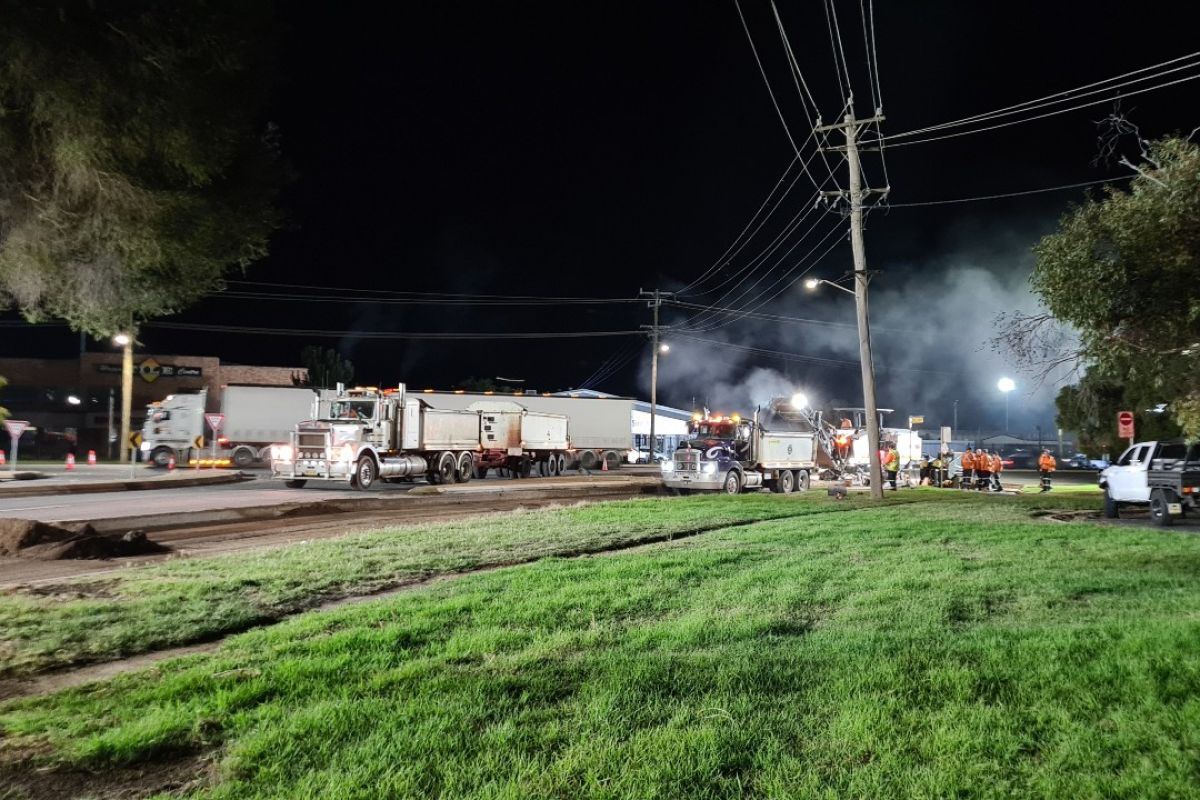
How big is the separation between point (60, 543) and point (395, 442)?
15914mm

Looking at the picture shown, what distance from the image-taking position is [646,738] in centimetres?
395

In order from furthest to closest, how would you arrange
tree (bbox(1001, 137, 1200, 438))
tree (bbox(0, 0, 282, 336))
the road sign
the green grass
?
the road sign < tree (bbox(1001, 137, 1200, 438)) < tree (bbox(0, 0, 282, 336)) < the green grass

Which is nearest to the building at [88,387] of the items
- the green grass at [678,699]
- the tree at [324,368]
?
the tree at [324,368]

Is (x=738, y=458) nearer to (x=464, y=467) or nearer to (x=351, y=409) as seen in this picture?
(x=464, y=467)

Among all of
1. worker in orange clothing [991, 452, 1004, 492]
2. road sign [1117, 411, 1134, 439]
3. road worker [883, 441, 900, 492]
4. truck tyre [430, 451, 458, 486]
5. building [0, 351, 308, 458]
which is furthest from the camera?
building [0, 351, 308, 458]

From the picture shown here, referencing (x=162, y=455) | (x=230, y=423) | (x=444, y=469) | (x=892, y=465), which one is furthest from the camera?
(x=230, y=423)

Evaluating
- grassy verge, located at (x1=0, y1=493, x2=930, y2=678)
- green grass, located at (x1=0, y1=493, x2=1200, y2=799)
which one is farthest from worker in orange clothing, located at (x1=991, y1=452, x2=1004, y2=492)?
green grass, located at (x1=0, y1=493, x2=1200, y2=799)

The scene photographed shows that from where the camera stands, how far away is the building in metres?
56.8

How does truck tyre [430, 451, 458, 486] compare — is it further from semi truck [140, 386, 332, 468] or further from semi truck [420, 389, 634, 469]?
semi truck [420, 389, 634, 469]

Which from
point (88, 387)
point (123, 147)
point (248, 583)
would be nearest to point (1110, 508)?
point (248, 583)

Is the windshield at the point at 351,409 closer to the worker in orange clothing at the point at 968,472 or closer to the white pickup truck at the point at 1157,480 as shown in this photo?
the white pickup truck at the point at 1157,480

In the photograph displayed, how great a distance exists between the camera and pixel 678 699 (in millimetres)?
A: 4551

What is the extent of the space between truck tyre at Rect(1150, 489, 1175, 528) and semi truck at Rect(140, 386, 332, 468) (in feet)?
113

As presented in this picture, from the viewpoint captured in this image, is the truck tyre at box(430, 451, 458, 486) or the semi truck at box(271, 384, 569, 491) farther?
the truck tyre at box(430, 451, 458, 486)
